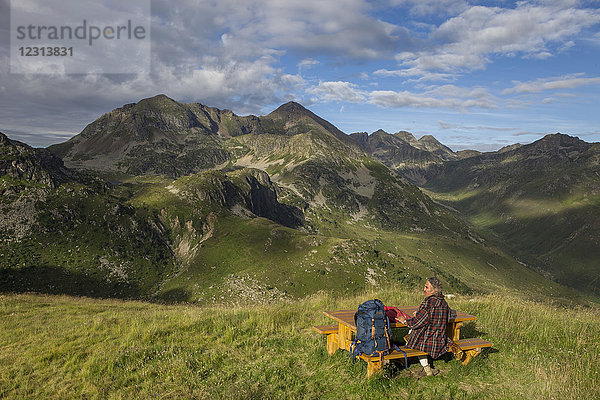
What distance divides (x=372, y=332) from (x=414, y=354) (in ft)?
5.33

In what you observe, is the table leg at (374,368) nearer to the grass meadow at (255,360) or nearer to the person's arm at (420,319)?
the grass meadow at (255,360)

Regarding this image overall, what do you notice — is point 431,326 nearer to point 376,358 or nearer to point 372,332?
point 372,332

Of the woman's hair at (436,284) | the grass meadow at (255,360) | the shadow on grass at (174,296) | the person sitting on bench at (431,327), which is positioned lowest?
the shadow on grass at (174,296)

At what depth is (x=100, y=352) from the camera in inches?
435

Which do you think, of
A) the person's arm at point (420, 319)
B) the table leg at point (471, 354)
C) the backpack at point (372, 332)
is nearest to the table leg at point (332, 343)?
the backpack at point (372, 332)

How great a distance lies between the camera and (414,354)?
9.84 metres

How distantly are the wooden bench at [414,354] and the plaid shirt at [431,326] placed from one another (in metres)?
0.34

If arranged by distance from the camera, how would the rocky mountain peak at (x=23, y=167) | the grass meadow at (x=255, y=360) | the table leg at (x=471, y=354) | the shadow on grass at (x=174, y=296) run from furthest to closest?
1. the rocky mountain peak at (x=23, y=167)
2. the shadow on grass at (x=174, y=296)
3. the table leg at (x=471, y=354)
4. the grass meadow at (x=255, y=360)

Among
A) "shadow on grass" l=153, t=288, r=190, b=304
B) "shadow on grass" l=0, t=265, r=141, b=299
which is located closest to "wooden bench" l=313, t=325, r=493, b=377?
"shadow on grass" l=153, t=288, r=190, b=304

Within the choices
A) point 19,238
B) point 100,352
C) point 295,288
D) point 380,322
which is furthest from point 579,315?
point 19,238

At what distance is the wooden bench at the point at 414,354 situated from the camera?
31.2ft

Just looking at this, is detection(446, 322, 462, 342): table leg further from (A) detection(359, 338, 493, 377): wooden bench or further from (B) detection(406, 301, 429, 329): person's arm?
(B) detection(406, 301, 429, 329): person's arm

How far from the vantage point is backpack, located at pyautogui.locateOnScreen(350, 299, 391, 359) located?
966 cm

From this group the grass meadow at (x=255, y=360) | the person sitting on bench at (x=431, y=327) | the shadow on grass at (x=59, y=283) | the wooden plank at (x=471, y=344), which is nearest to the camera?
the grass meadow at (x=255, y=360)
